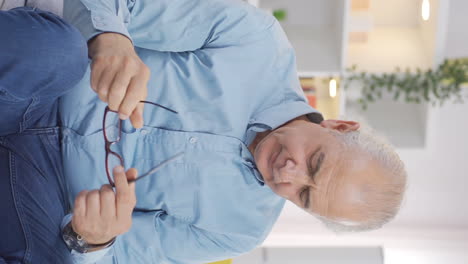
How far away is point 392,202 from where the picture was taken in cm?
148

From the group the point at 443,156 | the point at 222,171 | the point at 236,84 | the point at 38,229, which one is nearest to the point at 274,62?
the point at 236,84

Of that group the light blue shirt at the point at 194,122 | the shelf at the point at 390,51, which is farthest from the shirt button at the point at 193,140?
the shelf at the point at 390,51

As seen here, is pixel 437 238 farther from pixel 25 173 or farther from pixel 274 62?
pixel 25 173

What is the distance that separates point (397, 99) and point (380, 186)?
1799mm

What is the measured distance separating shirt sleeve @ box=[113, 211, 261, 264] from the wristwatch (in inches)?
12.3

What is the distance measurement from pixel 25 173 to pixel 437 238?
2520mm

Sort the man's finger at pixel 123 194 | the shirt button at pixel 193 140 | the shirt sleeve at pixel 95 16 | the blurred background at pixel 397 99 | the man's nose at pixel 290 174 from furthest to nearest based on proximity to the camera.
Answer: the blurred background at pixel 397 99, the shirt button at pixel 193 140, the man's nose at pixel 290 174, the shirt sleeve at pixel 95 16, the man's finger at pixel 123 194

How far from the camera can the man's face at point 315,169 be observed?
1.43 meters

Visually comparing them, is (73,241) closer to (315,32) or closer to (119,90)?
(119,90)

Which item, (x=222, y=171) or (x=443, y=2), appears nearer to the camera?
(x=222, y=171)

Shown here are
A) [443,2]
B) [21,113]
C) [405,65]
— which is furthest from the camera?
[405,65]

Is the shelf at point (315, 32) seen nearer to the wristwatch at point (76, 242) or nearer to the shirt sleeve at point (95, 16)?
the shirt sleeve at point (95, 16)

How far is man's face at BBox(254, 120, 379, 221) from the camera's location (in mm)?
1433

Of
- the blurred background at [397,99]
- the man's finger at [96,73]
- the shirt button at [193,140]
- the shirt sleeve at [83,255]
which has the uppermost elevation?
the man's finger at [96,73]
